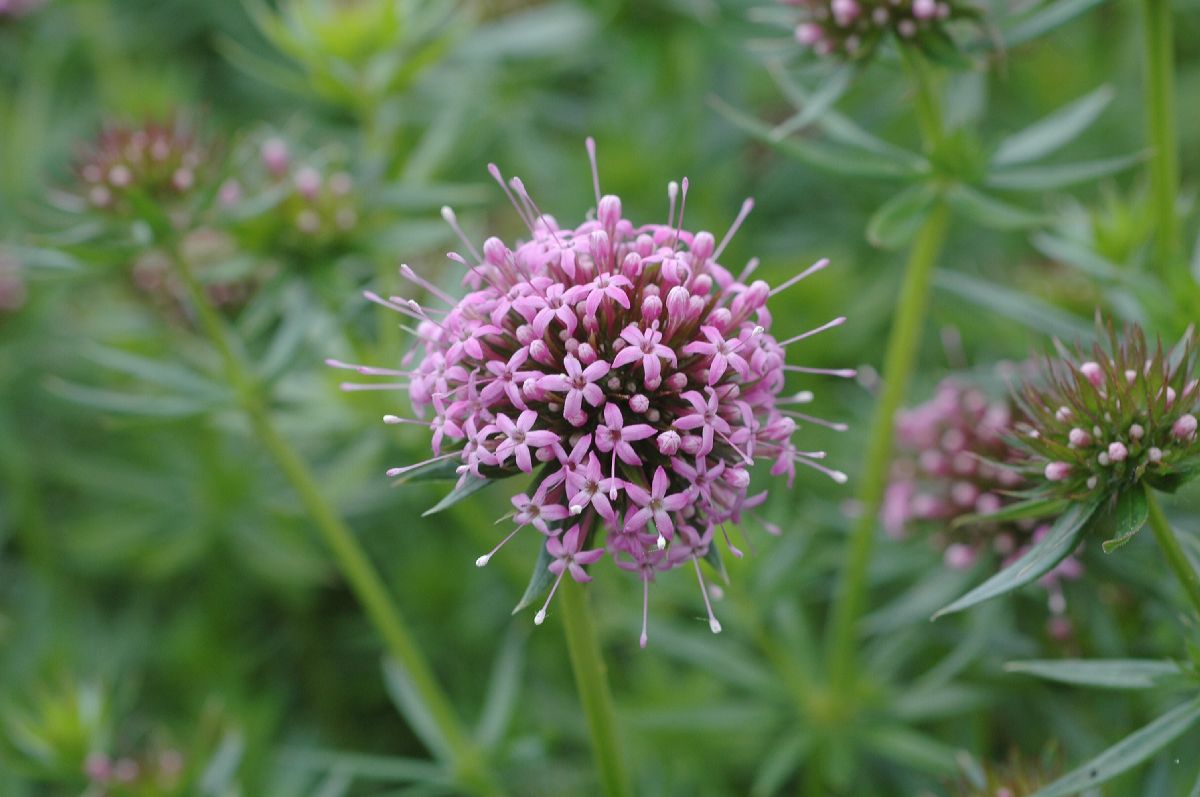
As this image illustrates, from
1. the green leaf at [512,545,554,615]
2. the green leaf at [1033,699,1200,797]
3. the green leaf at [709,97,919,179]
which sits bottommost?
the green leaf at [1033,699,1200,797]

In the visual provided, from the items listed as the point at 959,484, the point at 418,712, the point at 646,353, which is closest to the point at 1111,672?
the point at 959,484

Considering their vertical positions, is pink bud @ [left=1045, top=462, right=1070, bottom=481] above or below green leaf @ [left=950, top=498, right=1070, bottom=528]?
above

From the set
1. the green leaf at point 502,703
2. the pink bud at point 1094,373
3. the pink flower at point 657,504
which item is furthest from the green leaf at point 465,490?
the green leaf at point 502,703

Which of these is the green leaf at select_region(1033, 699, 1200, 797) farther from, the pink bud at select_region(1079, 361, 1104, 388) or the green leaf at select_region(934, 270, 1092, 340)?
the green leaf at select_region(934, 270, 1092, 340)

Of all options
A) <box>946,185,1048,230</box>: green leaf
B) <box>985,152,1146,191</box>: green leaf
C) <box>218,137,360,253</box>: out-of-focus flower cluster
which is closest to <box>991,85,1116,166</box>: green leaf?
<box>985,152,1146,191</box>: green leaf

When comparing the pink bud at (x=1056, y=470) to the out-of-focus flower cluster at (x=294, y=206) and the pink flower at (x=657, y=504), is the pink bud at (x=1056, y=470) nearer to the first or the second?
the pink flower at (x=657, y=504)

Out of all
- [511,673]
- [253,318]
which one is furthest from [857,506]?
[253,318]

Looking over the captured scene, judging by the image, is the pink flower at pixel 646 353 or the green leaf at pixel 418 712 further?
the green leaf at pixel 418 712
